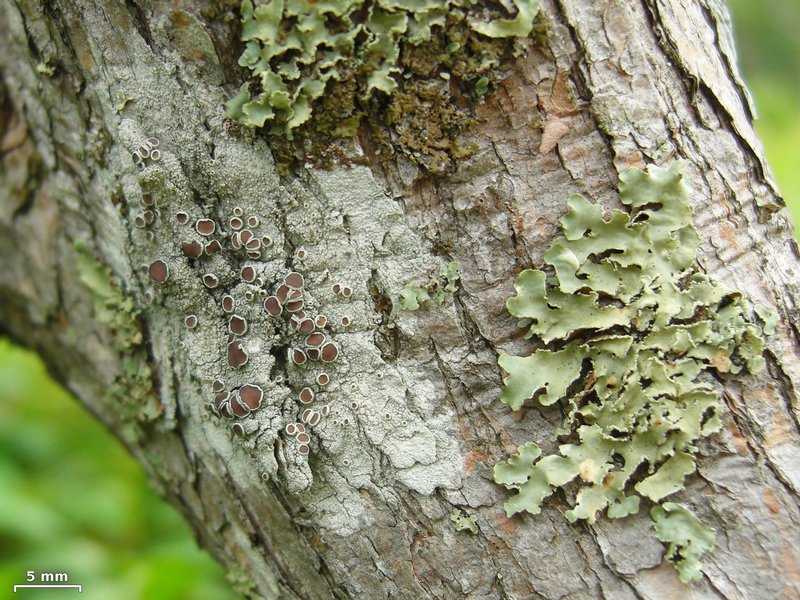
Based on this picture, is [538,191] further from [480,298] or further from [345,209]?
[345,209]

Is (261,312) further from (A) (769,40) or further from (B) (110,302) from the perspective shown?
(A) (769,40)

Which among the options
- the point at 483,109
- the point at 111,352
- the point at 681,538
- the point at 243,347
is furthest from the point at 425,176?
the point at 111,352

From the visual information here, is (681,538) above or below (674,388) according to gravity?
below

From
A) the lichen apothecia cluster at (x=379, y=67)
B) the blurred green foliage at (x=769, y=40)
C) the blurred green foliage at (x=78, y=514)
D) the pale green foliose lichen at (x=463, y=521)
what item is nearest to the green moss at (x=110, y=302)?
the lichen apothecia cluster at (x=379, y=67)

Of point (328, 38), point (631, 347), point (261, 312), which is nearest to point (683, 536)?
point (631, 347)

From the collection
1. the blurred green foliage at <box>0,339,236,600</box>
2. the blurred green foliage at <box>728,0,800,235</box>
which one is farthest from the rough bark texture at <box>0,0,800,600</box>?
the blurred green foliage at <box>728,0,800,235</box>

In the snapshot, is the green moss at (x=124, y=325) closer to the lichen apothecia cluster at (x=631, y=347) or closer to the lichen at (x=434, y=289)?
the lichen at (x=434, y=289)
